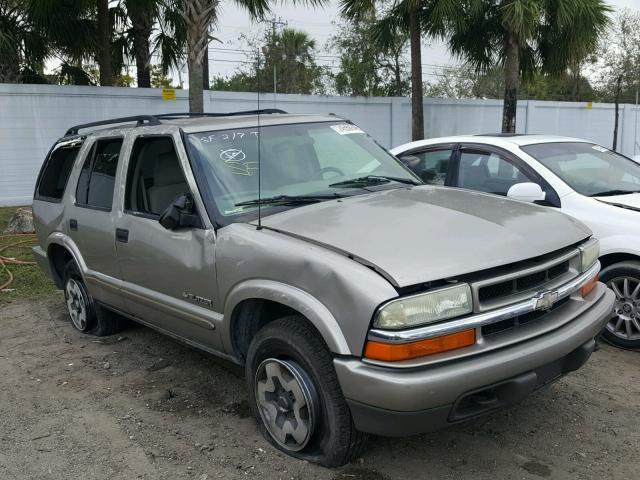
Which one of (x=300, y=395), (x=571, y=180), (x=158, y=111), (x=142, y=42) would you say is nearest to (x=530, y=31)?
(x=158, y=111)

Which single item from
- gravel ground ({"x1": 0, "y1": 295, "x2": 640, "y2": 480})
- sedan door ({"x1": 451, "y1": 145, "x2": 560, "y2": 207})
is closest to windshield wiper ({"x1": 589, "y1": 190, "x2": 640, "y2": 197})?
sedan door ({"x1": 451, "y1": 145, "x2": 560, "y2": 207})

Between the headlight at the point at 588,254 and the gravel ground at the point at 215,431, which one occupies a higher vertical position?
the headlight at the point at 588,254

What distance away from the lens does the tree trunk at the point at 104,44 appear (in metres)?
12.4

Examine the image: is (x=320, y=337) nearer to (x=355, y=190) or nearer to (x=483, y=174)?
(x=355, y=190)

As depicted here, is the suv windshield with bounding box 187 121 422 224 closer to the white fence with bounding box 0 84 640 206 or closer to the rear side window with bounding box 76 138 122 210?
the rear side window with bounding box 76 138 122 210

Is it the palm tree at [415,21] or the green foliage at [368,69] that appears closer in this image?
the palm tree at [415,21]

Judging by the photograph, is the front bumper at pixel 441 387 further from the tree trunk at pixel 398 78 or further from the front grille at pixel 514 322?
the tree trunk at pixel 398 78

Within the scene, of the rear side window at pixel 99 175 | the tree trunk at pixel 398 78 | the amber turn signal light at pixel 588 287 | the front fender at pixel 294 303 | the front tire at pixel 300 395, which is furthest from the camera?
the tree trunk at pixel 398 78

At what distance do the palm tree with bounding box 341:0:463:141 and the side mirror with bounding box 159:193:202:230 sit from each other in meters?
10.8

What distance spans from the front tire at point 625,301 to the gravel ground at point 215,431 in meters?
0.11

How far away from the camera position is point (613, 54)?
31.8m

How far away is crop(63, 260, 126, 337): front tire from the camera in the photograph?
5250mm

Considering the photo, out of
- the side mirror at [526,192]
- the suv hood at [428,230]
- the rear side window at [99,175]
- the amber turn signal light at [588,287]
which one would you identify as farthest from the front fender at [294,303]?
the side mirror at [526,192]

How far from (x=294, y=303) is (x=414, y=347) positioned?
0.62 meters
